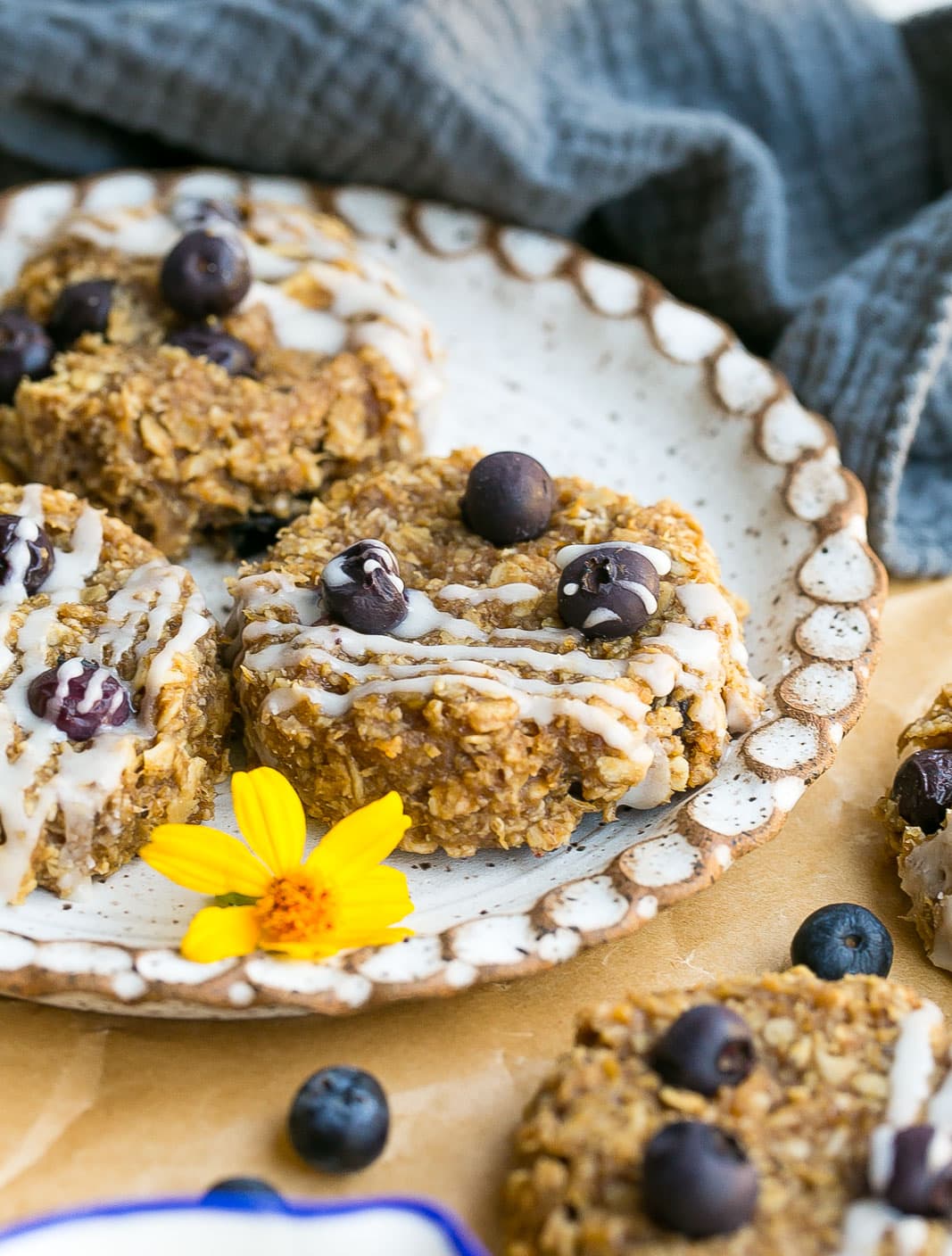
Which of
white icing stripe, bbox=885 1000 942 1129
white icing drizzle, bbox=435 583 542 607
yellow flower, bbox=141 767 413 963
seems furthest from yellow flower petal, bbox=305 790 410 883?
white icing stripe, bbox=885 1000 942 1129

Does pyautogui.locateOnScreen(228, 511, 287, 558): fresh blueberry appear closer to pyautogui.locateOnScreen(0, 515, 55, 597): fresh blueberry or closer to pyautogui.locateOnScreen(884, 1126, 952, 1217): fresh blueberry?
pyautogui.locateOnScreen(0, 515, 55, 597): fresh blueberry

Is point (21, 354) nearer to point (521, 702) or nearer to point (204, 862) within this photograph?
point (204, 862)

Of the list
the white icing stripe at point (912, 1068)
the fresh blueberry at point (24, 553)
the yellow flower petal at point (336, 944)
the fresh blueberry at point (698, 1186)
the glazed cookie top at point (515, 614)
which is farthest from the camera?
the fresh blueberry at point (24, 553)

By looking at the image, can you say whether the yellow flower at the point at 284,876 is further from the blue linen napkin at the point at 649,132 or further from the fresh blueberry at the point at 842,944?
the blue linen napkin at the point at 649,132

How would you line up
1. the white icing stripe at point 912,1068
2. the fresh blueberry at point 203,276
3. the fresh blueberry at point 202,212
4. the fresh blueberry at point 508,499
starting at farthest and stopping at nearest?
the fresh blueberry at point 202,212 < the fresh blueberry at point 203,276 < the fresh blueberry at point 508,499 < the white icing stripe at point 912,1068

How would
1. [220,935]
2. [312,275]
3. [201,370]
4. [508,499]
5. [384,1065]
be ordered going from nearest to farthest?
[220,935]
[384,1065]
[508,499]
[201,370]
[312,275]

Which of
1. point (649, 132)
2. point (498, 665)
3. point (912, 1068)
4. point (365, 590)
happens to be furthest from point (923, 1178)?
point (649, 132)

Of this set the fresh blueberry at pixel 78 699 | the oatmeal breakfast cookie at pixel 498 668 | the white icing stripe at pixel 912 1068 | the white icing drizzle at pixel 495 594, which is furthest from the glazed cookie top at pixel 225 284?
the white icing stripe at pixel 912 1068
